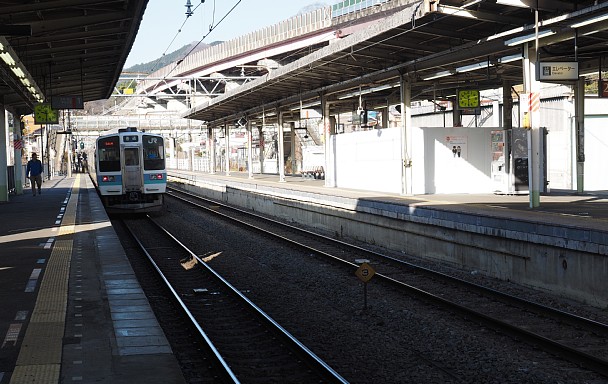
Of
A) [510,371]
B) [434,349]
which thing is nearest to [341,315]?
→ [434,349]

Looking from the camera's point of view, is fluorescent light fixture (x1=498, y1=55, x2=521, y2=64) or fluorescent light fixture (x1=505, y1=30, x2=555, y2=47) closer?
fluorescent light fixture (x1=505, y1=30, x2=555, y2=47)

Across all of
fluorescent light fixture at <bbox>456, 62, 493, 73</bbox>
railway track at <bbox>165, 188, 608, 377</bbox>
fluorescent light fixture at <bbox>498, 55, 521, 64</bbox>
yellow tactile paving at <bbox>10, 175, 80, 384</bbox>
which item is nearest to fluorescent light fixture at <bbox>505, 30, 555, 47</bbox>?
fluorescent light fixture at <bbox>498, 55, 521, 64</bbox>

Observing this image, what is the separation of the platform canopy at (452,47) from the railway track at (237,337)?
7597 mm

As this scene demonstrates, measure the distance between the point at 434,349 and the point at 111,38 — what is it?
52.6 feet

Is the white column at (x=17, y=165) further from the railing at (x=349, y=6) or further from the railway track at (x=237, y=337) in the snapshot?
the railing at (x=349, y=6)

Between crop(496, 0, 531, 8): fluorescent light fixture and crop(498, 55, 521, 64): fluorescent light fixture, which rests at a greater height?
crop(496, 0, 531, 8): fluorescent light fixture

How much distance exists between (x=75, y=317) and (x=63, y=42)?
14.6 m

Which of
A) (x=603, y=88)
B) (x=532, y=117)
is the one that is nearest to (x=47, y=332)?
(x=532, y=117)

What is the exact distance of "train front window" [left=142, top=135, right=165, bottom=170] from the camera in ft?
81.1

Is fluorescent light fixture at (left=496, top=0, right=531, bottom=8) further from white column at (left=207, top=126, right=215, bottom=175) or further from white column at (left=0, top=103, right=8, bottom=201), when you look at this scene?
white column at (left=207, top=126, right=215, bottom=175)

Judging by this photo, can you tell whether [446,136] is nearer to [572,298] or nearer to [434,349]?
[572,298]

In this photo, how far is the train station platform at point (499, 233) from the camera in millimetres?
10347

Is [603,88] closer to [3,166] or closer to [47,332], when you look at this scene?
[47,332]

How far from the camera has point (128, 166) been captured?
2456 cm
